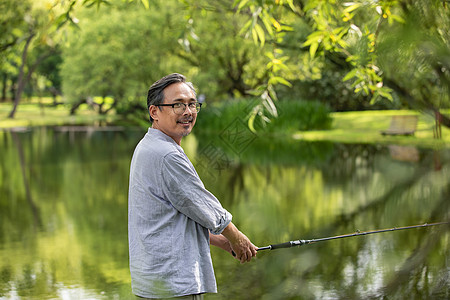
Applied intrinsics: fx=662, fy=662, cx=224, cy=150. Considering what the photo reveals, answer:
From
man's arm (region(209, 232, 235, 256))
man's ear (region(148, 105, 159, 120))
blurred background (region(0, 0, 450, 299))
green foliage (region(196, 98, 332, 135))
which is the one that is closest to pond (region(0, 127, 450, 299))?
blurred background (region(0, 0, 450, 299))

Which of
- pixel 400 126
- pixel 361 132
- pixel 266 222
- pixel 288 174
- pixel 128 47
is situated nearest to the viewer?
pixel 266 222

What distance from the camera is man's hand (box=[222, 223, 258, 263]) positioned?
2473 mm

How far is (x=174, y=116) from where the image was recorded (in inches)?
96.0

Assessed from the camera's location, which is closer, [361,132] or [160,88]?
[160,88]

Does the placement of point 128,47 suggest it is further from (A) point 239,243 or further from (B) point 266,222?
(A) point 239,243

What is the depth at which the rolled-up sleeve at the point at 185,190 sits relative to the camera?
2.28m

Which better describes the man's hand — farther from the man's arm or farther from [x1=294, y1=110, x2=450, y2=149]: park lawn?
[x1=294, y1=110, x2=450, y2=149]: park lawn

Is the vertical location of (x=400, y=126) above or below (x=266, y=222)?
above

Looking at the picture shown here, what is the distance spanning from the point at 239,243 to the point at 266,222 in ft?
22.7

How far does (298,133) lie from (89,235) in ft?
59.2

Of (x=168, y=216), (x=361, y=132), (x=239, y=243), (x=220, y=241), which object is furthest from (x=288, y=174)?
(x=361, y=132)

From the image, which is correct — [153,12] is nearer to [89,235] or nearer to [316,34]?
[89,235]

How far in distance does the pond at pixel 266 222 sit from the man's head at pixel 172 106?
0.15m

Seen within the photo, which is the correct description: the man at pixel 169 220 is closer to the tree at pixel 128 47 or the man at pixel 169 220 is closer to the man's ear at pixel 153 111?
the man's ear at pixel 153 111
